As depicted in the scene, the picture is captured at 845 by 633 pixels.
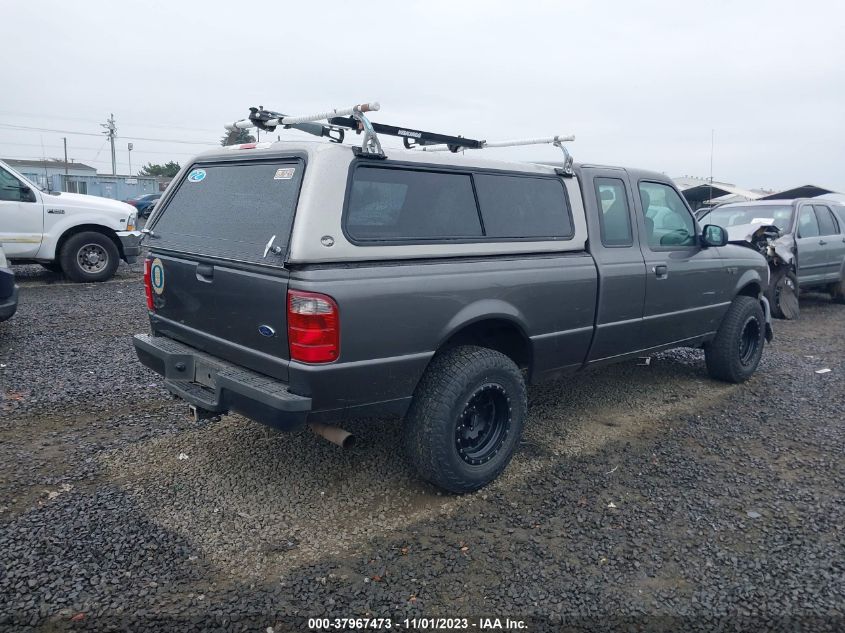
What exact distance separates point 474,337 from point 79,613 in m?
2.41

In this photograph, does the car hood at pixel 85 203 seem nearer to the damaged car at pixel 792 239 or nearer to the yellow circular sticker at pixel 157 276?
the yellow circular sticker at pixel 157 276

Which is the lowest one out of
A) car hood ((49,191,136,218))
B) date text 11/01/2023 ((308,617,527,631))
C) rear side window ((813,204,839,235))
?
date text 11/01/2023 ((308,617,527,631))

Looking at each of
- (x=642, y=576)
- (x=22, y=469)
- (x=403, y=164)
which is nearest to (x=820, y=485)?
(x=642, y=576)

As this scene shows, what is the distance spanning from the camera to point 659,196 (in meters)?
5.12

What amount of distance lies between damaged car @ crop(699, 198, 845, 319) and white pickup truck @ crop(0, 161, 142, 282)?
9278 millimetres

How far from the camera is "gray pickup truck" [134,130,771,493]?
3094mm

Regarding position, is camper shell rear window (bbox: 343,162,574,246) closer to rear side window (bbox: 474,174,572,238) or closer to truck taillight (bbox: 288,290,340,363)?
rear side window (bbox: 474,174,572,238)

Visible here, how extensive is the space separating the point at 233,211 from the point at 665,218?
3.33 metres

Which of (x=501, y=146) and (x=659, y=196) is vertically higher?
(x=501, y=146)

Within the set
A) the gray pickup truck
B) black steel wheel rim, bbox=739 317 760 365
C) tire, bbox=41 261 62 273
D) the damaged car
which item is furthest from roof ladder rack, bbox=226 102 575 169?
tire, bbox=41 261 62 273

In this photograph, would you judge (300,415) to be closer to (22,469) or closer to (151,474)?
(151,474)

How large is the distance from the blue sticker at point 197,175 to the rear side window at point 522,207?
1.69 meters

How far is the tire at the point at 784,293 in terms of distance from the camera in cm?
909

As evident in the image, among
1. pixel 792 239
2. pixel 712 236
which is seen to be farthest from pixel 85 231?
pixel 792 239
